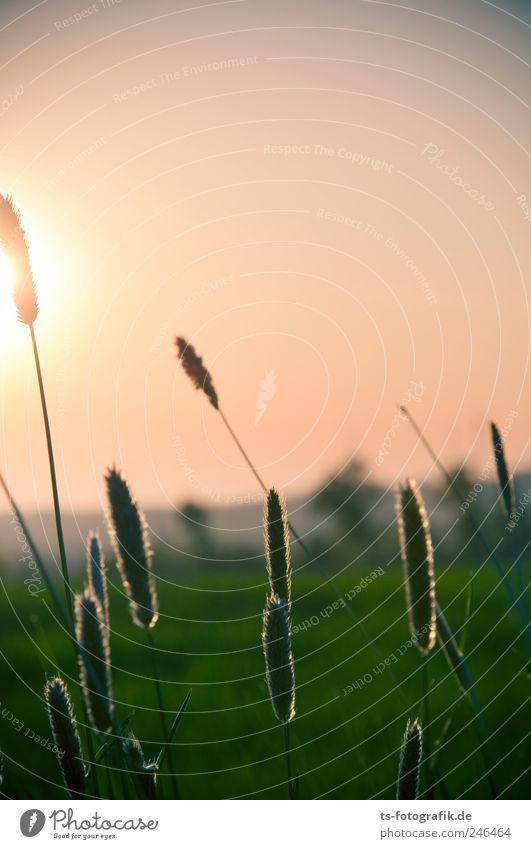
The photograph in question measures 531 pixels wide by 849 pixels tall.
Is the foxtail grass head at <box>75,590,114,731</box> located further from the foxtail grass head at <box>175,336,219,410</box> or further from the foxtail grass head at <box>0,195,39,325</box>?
the foxtail grass head at <box>0,195,39,325</box>

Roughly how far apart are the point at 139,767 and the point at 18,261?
108 centimetres

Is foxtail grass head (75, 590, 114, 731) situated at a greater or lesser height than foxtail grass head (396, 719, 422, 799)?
greater

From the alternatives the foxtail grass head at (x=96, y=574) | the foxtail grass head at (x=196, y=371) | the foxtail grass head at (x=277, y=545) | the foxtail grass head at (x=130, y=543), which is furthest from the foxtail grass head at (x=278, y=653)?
the foxtail grass head at (x=196, y=371)

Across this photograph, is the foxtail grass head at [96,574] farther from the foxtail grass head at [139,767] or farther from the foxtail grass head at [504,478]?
the foxtail grass head at [504,478]

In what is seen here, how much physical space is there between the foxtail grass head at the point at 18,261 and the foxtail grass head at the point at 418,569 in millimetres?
900

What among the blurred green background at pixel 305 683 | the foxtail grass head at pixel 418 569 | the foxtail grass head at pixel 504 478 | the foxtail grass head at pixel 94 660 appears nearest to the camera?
the foxtail grass head at pixel 94 660

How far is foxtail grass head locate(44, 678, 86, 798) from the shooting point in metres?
1.38

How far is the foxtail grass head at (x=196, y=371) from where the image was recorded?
1.65 metres

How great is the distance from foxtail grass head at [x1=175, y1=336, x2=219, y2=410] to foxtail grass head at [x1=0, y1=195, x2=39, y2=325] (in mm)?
330

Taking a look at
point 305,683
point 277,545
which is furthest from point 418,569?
point 305,683

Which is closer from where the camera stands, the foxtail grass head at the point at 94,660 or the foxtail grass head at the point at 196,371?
the foxtail grass head at the point at 94,660

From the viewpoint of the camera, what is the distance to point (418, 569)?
1.50 m

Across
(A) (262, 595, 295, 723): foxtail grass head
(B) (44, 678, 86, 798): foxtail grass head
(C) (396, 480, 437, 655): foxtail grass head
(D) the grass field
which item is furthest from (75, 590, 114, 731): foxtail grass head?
(C) (396, 480, 437, 655): foxtail grass head
